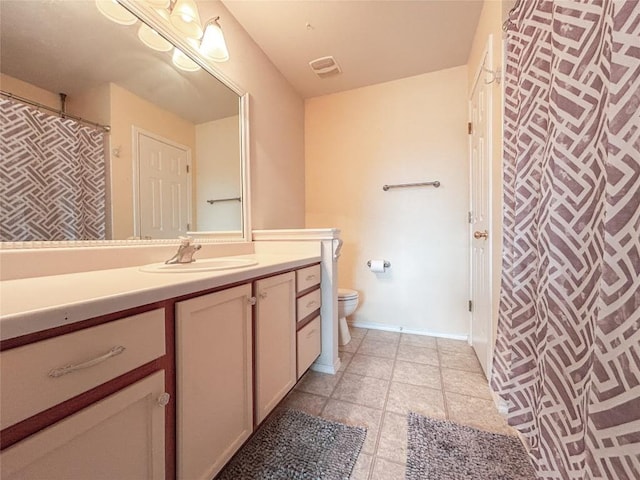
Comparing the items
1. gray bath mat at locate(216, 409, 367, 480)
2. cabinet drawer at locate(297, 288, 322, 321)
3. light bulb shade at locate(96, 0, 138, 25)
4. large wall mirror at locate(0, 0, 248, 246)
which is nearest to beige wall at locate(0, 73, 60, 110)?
large wall mirror at locate(0, 0, 248, 246)

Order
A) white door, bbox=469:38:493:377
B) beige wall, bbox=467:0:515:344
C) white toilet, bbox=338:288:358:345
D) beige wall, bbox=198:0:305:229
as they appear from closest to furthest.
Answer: beige wall, bbox=467:0:515:344
white door, bbox=469:38:493:377
beige wall, bbox=198:0:305:229
white toilet, bbox=338:288:358:345

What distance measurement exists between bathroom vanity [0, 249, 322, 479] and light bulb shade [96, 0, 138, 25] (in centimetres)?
106

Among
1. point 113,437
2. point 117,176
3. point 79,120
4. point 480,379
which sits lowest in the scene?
point 480,379

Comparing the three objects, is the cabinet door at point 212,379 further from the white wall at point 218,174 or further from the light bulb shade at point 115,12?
the light bulb shade at point 115,12

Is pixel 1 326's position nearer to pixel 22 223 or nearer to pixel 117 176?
pixel 22 223

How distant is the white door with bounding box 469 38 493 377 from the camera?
147 cm

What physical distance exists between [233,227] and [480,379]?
1.83 metres

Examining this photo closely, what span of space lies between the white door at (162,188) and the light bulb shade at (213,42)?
0.56m

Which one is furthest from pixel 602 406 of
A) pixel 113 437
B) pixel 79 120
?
pixel 79 120

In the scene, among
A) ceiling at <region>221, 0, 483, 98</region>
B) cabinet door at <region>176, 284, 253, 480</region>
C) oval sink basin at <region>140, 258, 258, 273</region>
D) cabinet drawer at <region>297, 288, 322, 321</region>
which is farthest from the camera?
ceiling at <region>221, 0, 483, 98</region>

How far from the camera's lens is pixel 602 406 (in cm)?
50

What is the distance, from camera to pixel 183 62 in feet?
4.47

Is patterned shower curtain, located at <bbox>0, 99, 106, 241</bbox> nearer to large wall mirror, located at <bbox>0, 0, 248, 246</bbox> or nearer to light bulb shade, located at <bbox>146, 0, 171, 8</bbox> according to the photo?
large wall mirror, located at <bbox>0, 0, 248, 246</bbox>

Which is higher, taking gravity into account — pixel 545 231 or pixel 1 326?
pixel 545 231
